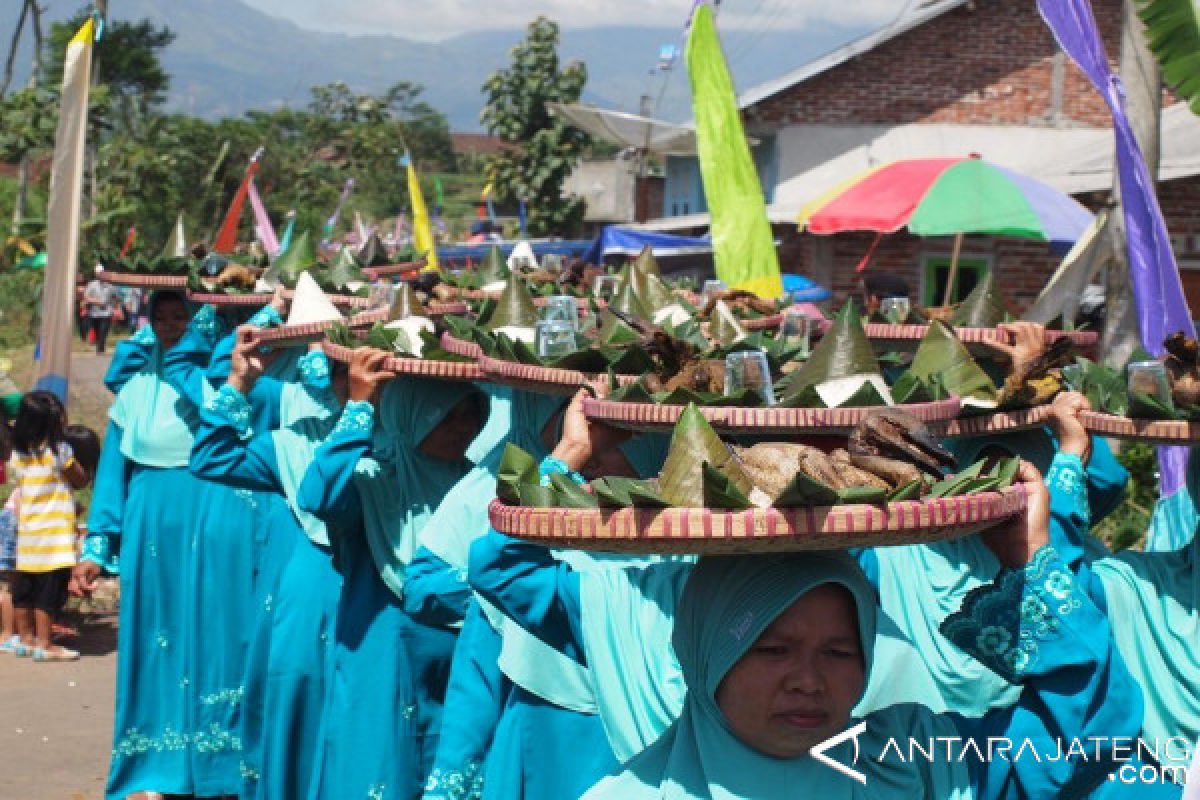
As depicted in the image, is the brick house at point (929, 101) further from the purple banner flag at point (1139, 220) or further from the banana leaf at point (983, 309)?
the banana leaf at point (983, 309)

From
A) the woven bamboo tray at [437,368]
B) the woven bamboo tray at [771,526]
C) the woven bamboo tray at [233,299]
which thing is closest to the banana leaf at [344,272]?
the woven bamboo tray at [233,299]

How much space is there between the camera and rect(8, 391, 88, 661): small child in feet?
30.3

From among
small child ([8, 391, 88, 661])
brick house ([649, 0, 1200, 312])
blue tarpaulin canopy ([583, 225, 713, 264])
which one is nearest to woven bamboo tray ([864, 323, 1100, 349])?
small child ([8, 391, 88, 661])

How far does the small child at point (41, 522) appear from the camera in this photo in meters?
9.24

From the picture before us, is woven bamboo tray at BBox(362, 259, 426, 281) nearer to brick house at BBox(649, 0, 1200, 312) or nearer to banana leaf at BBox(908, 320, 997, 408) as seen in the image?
banana leaf at BBox(908, 320, 997, 408)

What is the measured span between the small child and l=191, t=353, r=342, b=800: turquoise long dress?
3.48 meters

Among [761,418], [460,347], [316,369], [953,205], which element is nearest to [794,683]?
[761,418]

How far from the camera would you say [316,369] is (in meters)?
5.93

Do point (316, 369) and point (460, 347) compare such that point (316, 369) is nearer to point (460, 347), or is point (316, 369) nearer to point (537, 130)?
point (460, 347)

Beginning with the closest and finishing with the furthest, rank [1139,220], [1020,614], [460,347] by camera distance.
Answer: [1020,614] < [460,347] < [1139,220]

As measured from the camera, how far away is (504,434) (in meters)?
4.94

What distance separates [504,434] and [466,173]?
8778cm

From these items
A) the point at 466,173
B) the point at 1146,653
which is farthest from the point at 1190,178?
the point at 466,173

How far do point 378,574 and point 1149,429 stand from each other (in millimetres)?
2362
